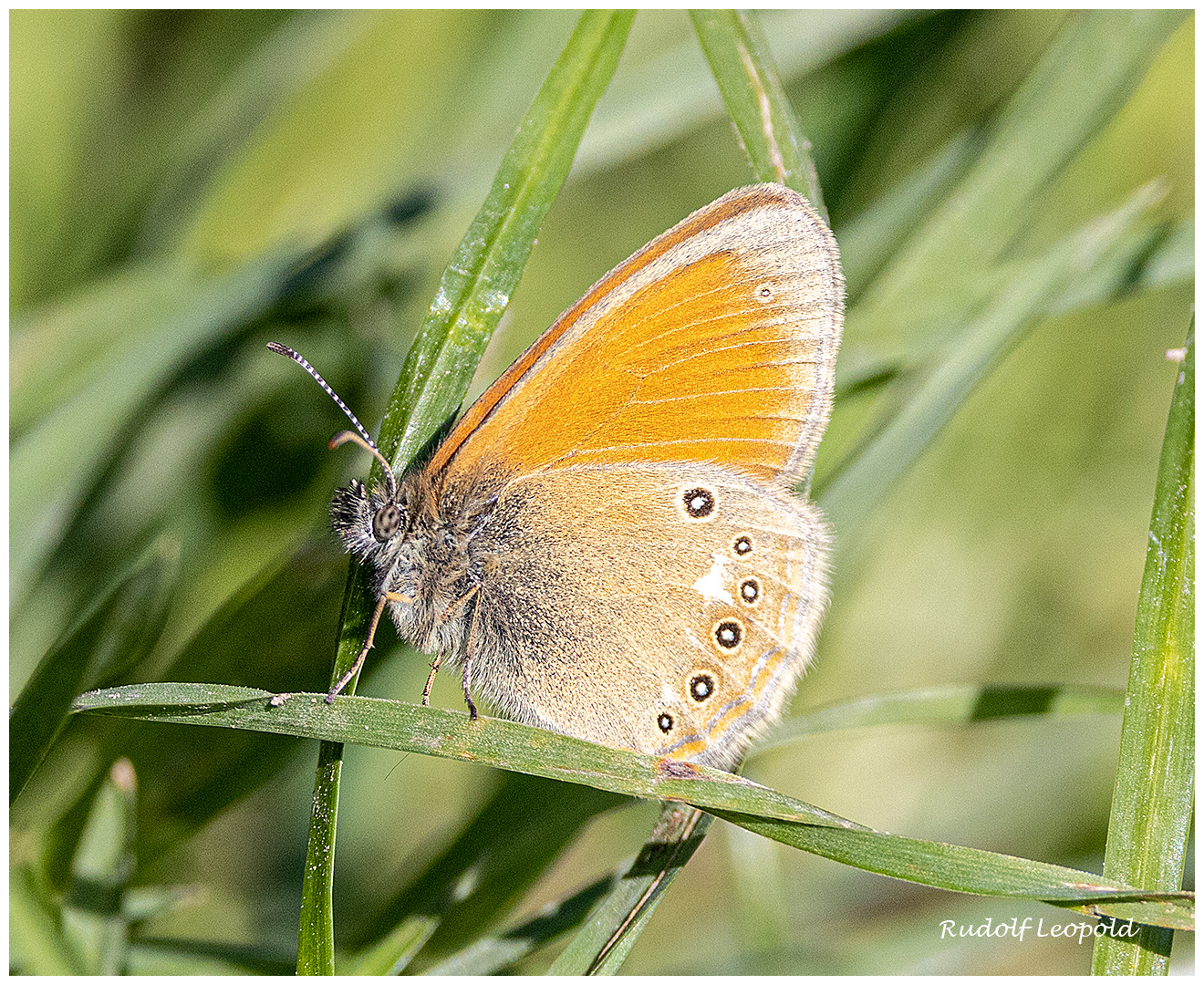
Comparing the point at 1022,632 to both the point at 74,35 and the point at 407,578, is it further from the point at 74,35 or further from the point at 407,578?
the point at 74,35

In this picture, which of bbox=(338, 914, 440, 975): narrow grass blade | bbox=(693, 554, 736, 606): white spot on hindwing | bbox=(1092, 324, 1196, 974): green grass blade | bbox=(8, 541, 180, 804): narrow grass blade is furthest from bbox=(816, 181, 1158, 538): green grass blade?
bbox=(8, 541, 180, 804): narrow grass blade

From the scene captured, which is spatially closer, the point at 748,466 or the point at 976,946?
the point at 748,466

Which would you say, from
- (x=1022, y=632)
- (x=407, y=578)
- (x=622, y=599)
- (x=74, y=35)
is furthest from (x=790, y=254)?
(x=74, y=35)

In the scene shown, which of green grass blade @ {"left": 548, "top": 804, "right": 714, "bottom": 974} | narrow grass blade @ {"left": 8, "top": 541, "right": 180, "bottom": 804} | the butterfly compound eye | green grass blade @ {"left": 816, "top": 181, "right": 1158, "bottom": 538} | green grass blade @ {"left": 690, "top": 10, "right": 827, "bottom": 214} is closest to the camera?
green grass blade @ {"left": 548, "top": 804, "right": 714, "bottom": 974}

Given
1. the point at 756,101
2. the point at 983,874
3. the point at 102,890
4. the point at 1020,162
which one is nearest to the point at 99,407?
the point at 102,890

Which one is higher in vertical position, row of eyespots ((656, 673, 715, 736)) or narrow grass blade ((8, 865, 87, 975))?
row of eyespots ((656, 673, 715, 736))

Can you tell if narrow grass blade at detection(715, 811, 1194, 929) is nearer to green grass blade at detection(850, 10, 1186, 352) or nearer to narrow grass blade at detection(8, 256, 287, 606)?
green grass blade at detection(850, 10, 1186, 352)
